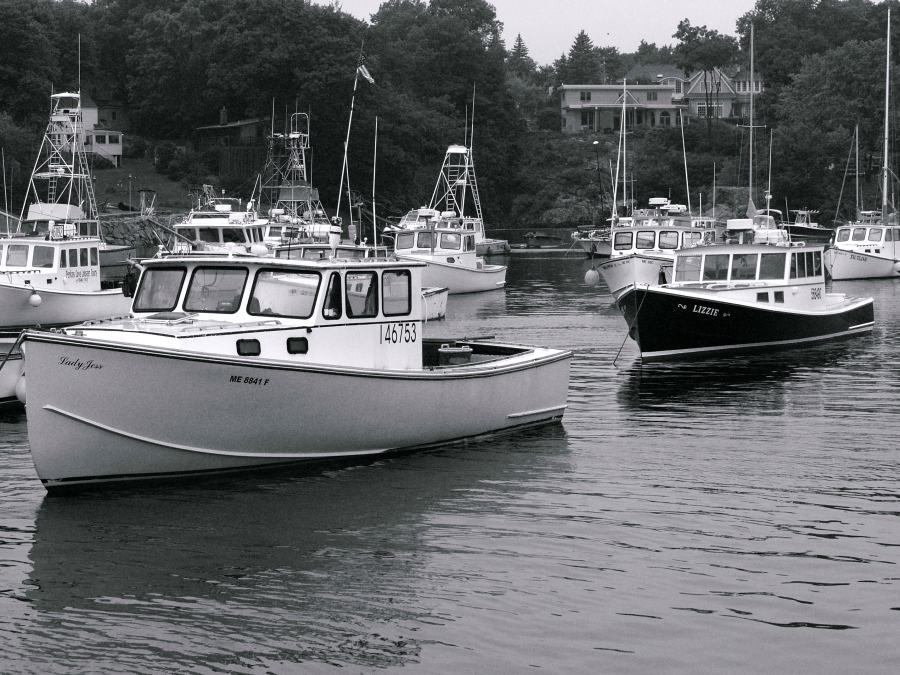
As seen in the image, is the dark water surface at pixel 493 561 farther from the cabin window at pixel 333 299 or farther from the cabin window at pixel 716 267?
the cabin window at pixel 716 267

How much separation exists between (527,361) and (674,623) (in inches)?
306

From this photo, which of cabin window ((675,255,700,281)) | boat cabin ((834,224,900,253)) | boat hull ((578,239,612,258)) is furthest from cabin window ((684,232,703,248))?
→ boat hull ((578,239,612,258))

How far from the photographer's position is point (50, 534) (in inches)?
484

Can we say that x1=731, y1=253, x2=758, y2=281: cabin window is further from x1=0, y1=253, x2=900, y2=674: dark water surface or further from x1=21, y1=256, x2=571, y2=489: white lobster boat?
x1=21, y1=256, x2=571, y2=489: white lobster boat

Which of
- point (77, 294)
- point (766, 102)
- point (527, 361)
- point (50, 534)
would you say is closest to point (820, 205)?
point (766, 102)

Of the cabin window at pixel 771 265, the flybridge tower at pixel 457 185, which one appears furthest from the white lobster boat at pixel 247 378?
the flybridge tower at pixel 457 185

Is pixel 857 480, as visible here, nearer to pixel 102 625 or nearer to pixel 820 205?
pixel 102 625

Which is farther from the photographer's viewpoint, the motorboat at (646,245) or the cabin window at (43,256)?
the motorboat at (646,245)

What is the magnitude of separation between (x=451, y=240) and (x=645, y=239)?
8453 millimetres

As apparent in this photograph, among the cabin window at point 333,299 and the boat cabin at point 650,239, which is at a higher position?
the boat cabin at point 650,239

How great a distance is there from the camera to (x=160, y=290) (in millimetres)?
15352

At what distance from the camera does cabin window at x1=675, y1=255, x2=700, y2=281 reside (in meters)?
27.1

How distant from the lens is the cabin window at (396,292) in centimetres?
1566

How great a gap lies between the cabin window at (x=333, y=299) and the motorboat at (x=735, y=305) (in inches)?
419
